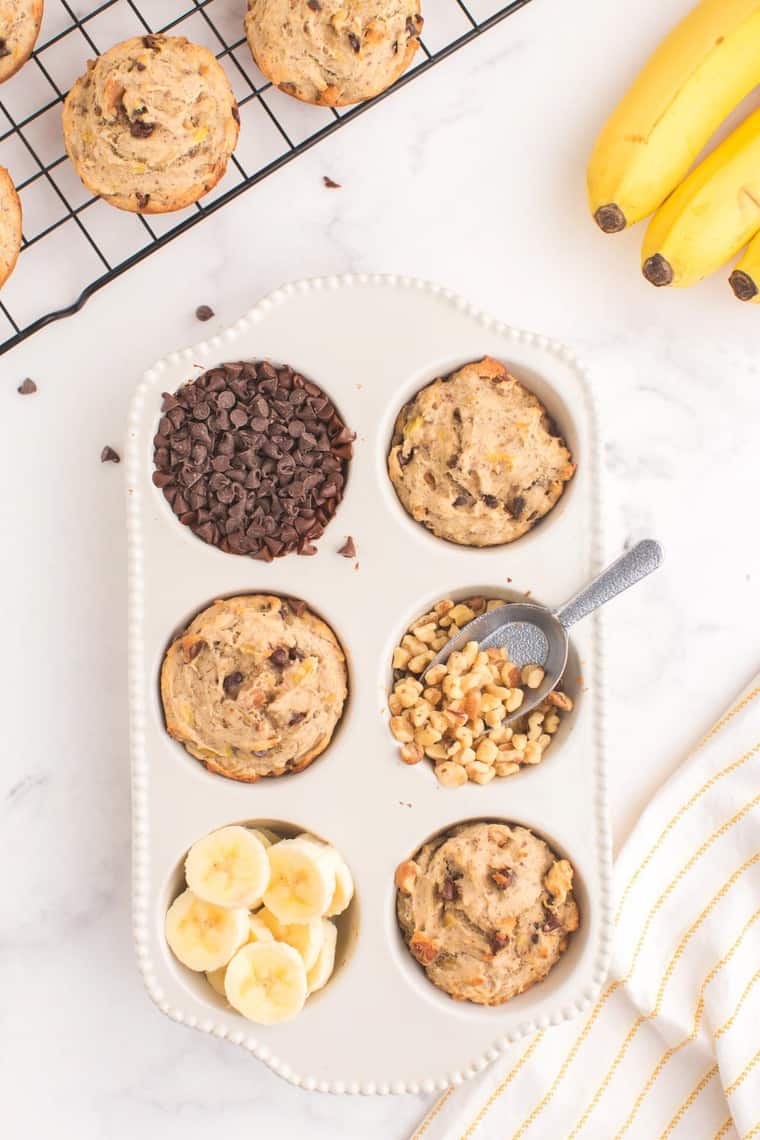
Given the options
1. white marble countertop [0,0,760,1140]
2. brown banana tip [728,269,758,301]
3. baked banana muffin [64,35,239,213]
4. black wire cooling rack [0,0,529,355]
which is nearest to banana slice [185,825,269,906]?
white marble countertop [0,0,760,1140]

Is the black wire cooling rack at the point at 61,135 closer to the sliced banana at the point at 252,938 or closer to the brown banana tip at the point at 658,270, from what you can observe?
the brown banana tip at the point at 658,270

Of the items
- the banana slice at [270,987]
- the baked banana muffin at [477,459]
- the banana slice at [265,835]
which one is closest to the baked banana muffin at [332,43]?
the baked banana muffin at [477,459]

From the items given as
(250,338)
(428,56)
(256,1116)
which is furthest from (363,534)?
(256,1116)

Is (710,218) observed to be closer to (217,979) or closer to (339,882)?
(339,882)

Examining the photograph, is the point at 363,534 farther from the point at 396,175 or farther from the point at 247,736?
the point at 396,175

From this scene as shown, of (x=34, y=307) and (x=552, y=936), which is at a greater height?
(x=34, y=307)

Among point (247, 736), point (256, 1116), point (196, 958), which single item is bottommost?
point (256, 1116)

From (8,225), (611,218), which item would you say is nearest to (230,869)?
(8,225)
